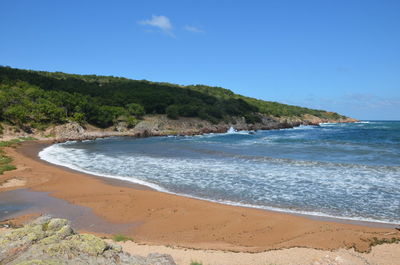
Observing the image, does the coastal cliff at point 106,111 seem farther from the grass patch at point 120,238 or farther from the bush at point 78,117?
the grass patch at point 120,238

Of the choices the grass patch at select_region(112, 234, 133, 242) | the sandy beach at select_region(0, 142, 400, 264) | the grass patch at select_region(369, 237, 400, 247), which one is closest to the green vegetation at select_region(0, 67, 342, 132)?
the sandy beach at select_region(0, 142, 400, 264)

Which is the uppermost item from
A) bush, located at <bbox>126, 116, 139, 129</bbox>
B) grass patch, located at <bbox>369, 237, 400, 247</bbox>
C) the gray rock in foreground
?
bush, located at <bbox>126, 116, 139, 129</bbox>

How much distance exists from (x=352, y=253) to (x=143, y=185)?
9721 mm

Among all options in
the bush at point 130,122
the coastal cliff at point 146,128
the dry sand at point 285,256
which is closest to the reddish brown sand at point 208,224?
the dry sand at point 285,256

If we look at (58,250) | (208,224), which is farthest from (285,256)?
(58,250)

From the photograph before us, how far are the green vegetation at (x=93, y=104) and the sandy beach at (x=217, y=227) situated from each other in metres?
35.8

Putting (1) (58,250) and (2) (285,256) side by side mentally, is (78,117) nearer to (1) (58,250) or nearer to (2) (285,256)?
(2) (285,256)

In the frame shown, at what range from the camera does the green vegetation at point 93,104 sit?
4394cm

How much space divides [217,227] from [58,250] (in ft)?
17.4

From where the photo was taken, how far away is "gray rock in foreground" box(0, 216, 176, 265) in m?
3.90

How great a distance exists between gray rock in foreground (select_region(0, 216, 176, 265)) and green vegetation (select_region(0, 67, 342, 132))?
4216 centimetres

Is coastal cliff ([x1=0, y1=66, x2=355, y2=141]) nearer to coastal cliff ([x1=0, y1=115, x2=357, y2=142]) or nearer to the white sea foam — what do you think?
coastal cliff ([x1=0, y1=115, x2=357, y2=142])

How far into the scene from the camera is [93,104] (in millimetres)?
55094

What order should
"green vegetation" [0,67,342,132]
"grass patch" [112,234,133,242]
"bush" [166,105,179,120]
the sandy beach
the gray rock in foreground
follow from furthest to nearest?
"bush" [166,105,179,120], "green vegetation" [0,67,342,132], "grass patch" [112,234,133,242], the sandy beach, the gray rock in foreground
